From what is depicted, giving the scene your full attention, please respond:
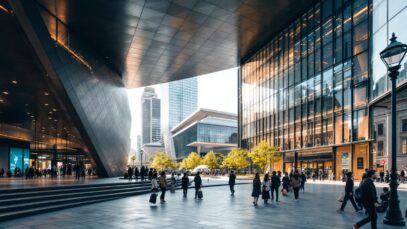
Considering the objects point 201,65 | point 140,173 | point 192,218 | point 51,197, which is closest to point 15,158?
point 140,173

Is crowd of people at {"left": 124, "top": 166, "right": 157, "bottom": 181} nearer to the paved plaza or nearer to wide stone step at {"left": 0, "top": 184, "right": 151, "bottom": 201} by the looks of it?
wide stone step at {"left": 0, "top": 184, "right": 151, "bottom": 201}

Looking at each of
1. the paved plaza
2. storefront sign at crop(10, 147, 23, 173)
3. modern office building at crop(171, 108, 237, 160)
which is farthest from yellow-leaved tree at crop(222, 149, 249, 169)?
modern office building at crop(171, 108, 237, 160)

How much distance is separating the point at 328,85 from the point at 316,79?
215cm

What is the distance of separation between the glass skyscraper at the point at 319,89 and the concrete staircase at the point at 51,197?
21.2m

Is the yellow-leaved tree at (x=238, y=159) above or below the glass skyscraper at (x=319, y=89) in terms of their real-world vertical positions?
below

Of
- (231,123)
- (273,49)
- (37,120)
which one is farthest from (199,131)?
(37,120)

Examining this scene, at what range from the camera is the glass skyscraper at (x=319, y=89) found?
2905 centimetres

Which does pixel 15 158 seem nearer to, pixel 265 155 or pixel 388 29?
pixel 265 155

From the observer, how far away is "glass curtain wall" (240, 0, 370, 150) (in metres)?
29.0

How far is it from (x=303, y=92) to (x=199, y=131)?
63448 millimetres

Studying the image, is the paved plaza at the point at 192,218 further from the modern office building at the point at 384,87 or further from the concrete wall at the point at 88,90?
the concrete wall at the point at 88,90

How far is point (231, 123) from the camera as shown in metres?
107

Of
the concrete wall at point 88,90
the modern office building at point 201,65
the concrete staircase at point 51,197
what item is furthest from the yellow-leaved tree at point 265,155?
the concrete staircase at point 51,197

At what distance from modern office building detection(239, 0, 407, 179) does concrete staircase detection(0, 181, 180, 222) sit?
1687cm
